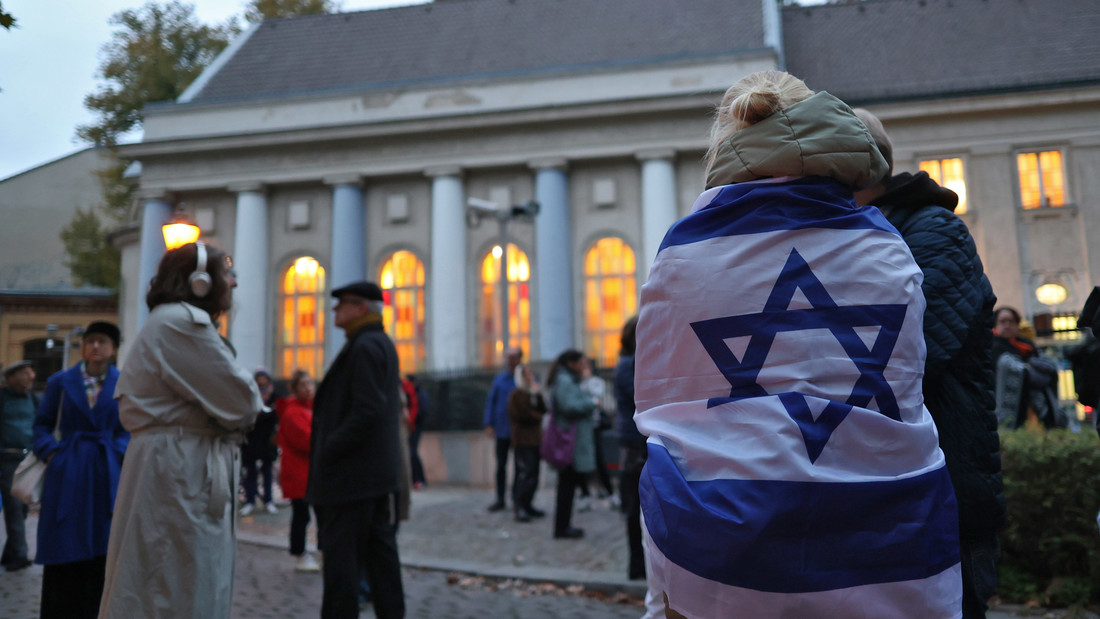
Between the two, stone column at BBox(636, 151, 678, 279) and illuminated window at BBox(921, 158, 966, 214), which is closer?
illuminated window at BBox(921, 158, 966, 214)

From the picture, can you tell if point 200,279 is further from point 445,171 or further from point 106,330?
point 445,171

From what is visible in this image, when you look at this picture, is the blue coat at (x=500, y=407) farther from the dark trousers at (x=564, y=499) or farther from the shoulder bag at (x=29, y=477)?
the shoulder bag at (x=29, y=477)

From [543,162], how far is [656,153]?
340 cm

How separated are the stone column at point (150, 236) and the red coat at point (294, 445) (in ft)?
74.5

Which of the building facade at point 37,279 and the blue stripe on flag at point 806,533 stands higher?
the building facade at point 37,279

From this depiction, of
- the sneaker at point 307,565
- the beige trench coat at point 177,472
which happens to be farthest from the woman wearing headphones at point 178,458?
the sneaker at point 307,565

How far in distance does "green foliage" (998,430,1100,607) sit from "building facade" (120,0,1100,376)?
20.8 metres

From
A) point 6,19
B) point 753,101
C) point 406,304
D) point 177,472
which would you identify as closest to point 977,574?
point 753,101

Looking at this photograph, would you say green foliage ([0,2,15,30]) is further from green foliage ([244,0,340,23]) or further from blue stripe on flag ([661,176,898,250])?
green foliage ([244,0,340,23])

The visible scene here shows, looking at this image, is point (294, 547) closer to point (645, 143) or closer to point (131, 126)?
point (645, 143)

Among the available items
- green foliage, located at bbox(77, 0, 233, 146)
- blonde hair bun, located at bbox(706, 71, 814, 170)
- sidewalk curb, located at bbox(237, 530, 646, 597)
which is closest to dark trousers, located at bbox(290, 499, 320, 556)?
sidewalk curb, located at bbox(237, 530, 646, 597)

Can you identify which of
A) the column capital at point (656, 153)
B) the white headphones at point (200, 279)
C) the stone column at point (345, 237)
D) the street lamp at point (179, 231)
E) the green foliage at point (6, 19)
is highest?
the column capital at point (656, 153)

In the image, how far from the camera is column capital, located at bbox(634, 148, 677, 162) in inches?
1058

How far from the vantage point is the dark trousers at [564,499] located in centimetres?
966
